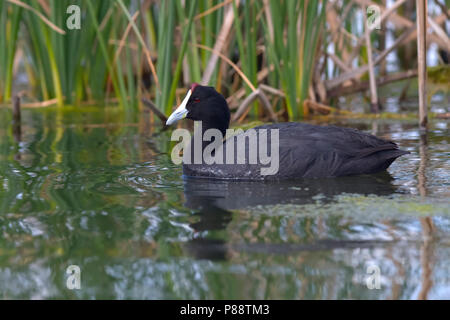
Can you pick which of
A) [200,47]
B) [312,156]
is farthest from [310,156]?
[200,47]

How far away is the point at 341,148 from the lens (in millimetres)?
4609

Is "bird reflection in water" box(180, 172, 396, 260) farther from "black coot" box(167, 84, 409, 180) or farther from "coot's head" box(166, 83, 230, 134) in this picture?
"coot's head" box(166, 83, 230, 134)

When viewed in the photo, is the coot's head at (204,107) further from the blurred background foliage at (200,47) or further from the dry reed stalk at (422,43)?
the dry reed stalk at (422,43)

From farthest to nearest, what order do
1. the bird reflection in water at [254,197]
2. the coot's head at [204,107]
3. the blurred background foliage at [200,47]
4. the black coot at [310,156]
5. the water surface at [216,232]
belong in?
the blurred background foliage at [200,47], the coot's head at [204,107], the black coot at [310,156], the bird reflection in water at [254,197], the water surface at [216,232]

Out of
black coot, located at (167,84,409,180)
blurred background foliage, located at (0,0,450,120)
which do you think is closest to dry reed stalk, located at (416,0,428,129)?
blurred background foliage, located at (0,0,450,120)

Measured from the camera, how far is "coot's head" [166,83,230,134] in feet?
16.1

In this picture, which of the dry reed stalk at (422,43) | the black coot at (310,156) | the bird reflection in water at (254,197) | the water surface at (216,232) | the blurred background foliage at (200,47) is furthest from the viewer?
the blurred background foliage at (200,47)

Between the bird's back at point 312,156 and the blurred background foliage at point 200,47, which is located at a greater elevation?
the blurred background foliage at point 200,47

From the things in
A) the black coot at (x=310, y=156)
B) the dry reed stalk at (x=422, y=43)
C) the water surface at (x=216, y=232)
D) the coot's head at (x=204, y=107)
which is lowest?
the water surface at (x=216, y=232)

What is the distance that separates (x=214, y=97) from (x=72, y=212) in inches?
61.2

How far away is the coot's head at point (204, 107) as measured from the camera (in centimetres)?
491

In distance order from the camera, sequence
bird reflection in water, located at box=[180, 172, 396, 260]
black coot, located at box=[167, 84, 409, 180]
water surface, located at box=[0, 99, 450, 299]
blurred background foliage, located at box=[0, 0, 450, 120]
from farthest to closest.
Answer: blurred background foliage, located at box=[0, 0, 450, 120] < black coot, located at box=[167, 84, 409, 180] < bird reflection in water, located at box=[180, 172, 396, 260] < water surface, located at box=[0, 99, 450, 299]

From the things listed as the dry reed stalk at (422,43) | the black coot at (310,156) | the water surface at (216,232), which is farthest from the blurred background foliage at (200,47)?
the black coot at (310,156)

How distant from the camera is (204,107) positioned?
4.93 meters
